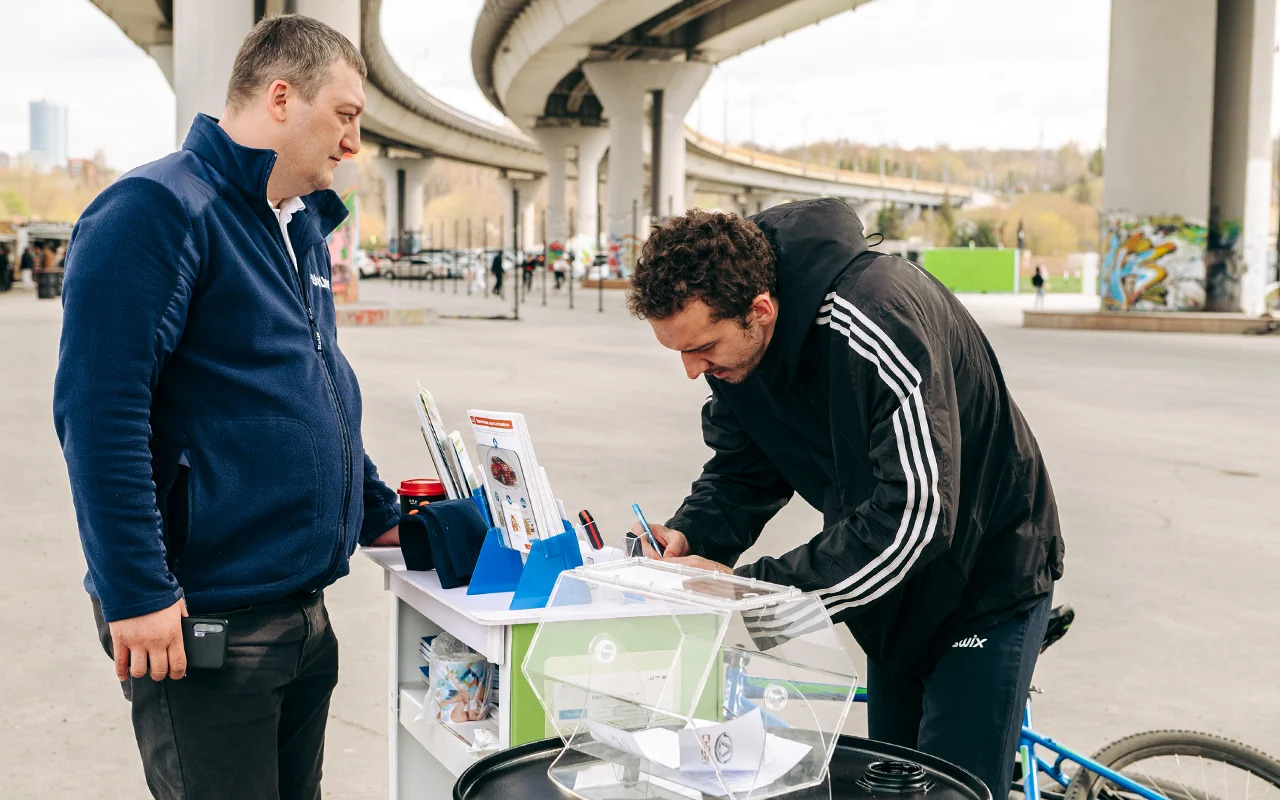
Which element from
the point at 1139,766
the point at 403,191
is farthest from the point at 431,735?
the point at 403,191

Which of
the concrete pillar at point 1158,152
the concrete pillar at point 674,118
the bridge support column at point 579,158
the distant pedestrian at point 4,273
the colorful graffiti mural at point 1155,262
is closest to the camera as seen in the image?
the concrete pillar at point 1158,152

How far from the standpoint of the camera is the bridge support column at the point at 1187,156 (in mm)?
28250

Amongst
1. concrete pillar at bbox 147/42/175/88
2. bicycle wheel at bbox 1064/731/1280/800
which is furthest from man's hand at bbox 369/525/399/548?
concrete pillar at bbox 147/42/175/88

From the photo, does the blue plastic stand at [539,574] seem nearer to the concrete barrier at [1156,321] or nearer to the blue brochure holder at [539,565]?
the blue brochure holder at [539,565]

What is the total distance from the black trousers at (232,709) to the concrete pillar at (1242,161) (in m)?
30.8

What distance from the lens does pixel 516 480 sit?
3.08 metres

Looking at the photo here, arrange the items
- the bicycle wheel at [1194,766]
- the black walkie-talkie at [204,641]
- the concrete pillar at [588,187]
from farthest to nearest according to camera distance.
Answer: the concrete pillar at [588,187] → the bicycle wheel at [1194,766] → the black walkie-talkie at [204,641]

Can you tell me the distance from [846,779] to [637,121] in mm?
51370

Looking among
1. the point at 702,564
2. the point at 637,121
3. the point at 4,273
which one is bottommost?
the point at 702,564

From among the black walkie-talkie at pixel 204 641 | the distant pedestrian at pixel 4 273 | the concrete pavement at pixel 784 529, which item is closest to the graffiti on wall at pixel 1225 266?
the concrete pavement at pixel 784 529

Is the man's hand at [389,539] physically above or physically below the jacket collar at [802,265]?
below

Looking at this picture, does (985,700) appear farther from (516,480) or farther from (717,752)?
(516,480)

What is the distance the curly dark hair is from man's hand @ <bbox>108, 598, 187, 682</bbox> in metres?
1.08

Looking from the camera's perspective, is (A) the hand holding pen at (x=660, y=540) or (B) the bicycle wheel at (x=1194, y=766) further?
(B) the bicycle wheel at (x=1194, y=766)
